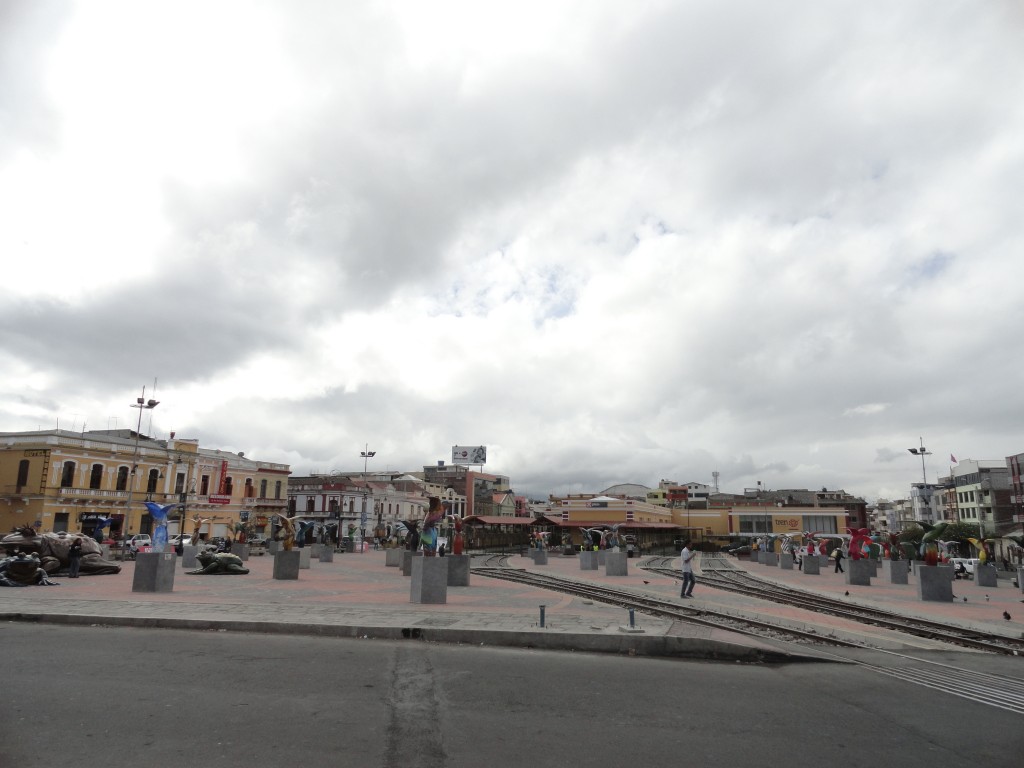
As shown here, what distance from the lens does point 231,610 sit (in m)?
13.4

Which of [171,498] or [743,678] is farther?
[171,498]

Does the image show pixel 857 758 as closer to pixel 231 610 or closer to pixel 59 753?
pixel 59 753

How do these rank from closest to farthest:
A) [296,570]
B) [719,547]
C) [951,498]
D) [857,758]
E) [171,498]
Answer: [857,758], [296,570], [171,498], [719,547], [951,498]

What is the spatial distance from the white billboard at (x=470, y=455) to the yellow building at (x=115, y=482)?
177ft

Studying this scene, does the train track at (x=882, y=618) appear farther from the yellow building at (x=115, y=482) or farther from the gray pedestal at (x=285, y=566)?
the yellow building at (x=115, y=482)

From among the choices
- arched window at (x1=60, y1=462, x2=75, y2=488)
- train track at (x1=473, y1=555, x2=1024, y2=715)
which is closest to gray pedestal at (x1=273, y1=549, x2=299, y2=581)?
train track at (x1=473, y1=555, x2=1024, y2=715)

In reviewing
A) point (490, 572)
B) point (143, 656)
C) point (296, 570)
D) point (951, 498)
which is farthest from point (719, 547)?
point (143, 656)

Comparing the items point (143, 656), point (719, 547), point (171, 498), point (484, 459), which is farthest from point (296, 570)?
point (484, 459)

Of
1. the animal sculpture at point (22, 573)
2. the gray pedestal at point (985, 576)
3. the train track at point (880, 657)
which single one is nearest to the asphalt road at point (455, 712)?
the train track at point (880, 657)

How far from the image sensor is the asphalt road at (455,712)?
18.1 feet

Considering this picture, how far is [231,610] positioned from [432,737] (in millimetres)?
9030

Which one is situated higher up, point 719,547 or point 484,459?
point 484,459

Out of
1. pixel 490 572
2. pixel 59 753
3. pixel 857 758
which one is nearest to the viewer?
pixel 59 753

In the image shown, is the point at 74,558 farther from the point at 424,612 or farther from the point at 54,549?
the point at 424,612
